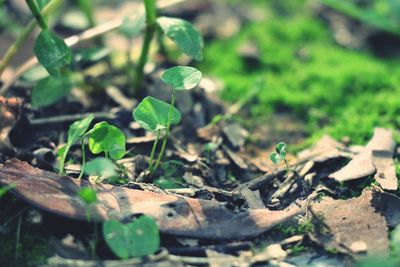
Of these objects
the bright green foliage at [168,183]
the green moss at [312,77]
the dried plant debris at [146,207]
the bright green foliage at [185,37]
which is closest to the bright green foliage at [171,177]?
the bright green foliage at [168,183]

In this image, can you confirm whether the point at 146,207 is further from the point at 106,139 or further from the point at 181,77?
the point at 181,77

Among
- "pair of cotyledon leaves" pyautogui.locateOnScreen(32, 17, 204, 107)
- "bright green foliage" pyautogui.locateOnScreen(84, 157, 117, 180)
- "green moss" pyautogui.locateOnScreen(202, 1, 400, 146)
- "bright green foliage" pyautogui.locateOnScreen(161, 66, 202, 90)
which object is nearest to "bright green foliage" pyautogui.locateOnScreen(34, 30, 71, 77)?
"pair of cotyledon leaves" pyautogui.locateOnScreen(32, 17, 204, 107)

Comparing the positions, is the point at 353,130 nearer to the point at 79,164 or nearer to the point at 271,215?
the point at 271,215

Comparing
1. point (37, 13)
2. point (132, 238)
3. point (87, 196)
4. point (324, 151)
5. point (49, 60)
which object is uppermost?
point (37, 13)

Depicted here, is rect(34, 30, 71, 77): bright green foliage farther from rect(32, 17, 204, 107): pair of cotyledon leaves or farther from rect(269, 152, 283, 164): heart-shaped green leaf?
rect(269, 152, 283, 164): heart-shaped green leaf

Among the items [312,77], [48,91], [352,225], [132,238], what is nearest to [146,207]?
[132,238]

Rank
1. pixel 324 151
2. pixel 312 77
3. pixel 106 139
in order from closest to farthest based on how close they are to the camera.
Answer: pixel 106 139 < pixel 324 151 < pixel 312 77

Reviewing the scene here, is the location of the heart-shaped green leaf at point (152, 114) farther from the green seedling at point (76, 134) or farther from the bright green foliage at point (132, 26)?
the bright green foliage at point (132, 26)
